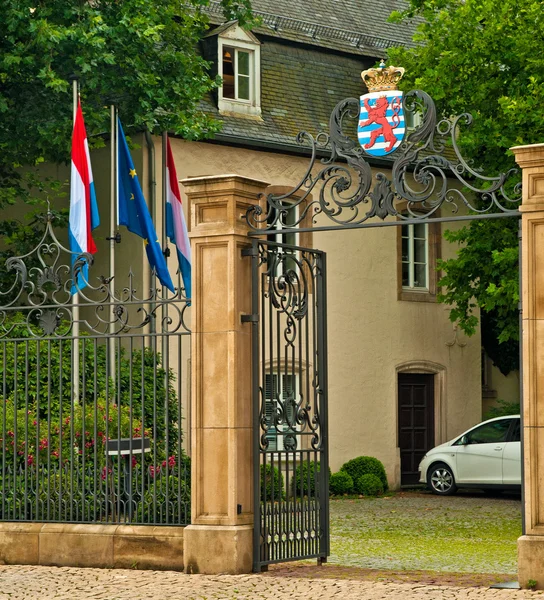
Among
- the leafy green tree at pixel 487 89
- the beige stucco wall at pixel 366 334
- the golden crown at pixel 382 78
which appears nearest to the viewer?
the golden crown at pixel 382 78

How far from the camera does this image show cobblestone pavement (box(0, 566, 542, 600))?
9219 mm

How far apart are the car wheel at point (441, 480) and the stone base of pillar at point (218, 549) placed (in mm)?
12815

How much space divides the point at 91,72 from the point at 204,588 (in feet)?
34.9

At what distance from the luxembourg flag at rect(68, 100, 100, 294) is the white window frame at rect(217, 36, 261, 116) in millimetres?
6488

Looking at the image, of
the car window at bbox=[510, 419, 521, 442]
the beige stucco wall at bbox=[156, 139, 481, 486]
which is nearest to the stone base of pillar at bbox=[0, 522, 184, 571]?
the car window at bbox=[510, 419, 521, 442]

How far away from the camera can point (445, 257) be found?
25.7 metres

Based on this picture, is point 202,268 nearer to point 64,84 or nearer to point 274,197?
point 274,197

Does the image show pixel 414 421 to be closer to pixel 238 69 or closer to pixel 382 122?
pixel 238 69

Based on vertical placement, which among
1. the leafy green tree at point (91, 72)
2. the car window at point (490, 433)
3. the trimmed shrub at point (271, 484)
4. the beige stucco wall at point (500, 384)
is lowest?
the car window at point (490, 433)

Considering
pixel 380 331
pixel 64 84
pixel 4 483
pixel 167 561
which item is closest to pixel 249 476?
pixel 167 561

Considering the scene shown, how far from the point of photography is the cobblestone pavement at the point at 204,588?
922cm

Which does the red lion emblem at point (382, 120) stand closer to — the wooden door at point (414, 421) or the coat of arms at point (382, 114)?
the coat of arms at point (382, 114)

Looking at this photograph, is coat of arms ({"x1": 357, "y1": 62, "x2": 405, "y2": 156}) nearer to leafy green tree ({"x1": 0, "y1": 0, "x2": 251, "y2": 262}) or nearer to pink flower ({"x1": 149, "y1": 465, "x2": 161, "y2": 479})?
pink flower ({"x1": 149, "y1": 465, "x2": 161, "y2": 479})

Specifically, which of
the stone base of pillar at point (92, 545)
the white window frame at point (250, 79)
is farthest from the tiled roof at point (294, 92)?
the stone base of pillar at point (92, 545)
